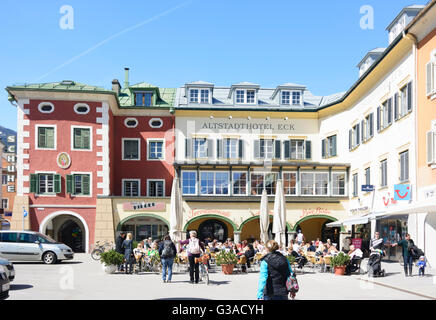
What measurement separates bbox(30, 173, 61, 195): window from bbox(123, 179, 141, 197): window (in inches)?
218

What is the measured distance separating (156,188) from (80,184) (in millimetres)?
5992

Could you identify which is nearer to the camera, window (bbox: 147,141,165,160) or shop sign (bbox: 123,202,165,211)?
shop sign (bbox: 123,202,165,211)

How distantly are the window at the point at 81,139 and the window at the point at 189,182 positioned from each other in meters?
6.56

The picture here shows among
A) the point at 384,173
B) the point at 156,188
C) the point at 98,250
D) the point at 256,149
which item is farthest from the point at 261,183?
the point at 98,250

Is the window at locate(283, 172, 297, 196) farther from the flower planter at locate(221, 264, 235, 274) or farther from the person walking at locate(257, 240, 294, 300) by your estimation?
→ the person walking at locate(257, 240, 294, 300)

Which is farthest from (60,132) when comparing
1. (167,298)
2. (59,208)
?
(167,298)

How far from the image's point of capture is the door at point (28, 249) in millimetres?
24172

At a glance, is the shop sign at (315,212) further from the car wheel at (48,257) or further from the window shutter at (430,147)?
the car wheel at (48,257)

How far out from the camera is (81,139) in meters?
35.2

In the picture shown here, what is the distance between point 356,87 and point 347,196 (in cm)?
752

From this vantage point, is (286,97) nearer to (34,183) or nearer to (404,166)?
(404,166)

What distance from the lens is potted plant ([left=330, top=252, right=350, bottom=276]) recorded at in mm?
20078

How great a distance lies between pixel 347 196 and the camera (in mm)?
35844

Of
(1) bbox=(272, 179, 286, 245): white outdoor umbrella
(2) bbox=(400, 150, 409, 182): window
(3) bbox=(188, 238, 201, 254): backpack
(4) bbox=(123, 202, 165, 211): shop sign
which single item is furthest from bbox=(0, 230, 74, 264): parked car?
(2) bbox=(400, 150, 409, 182): window
